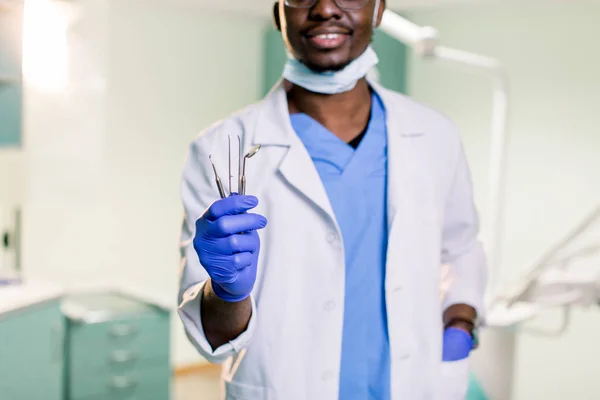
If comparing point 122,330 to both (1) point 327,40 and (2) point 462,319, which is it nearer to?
(2) point 462,319

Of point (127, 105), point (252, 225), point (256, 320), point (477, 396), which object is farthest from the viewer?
point (127, 105)

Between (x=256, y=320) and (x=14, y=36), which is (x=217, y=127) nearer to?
(x=256, y=320)

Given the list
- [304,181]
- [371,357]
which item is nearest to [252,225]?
[304,181]

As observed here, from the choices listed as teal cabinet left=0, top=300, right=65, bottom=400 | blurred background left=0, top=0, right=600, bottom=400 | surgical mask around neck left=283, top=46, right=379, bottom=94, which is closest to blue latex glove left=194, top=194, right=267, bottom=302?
surgical mask around neck left=283, top=46, right=379, bottom=94

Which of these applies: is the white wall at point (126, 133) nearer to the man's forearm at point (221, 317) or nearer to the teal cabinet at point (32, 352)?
the teal cabinet at point (32, 352)

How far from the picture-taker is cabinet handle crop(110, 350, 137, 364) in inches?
114

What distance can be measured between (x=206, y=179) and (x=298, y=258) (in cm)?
20

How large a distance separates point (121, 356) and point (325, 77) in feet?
6.91

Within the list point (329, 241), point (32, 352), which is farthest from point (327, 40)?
point (32, 352)

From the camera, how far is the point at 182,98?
4.04m

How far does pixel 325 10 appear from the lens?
1.11m

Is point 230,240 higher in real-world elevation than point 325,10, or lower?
lower

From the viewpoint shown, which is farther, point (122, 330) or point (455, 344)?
point (122, 330)

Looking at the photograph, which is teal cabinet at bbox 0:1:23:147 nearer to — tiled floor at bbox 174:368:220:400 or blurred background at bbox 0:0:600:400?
blurred background at bbox 0:0:600:400
